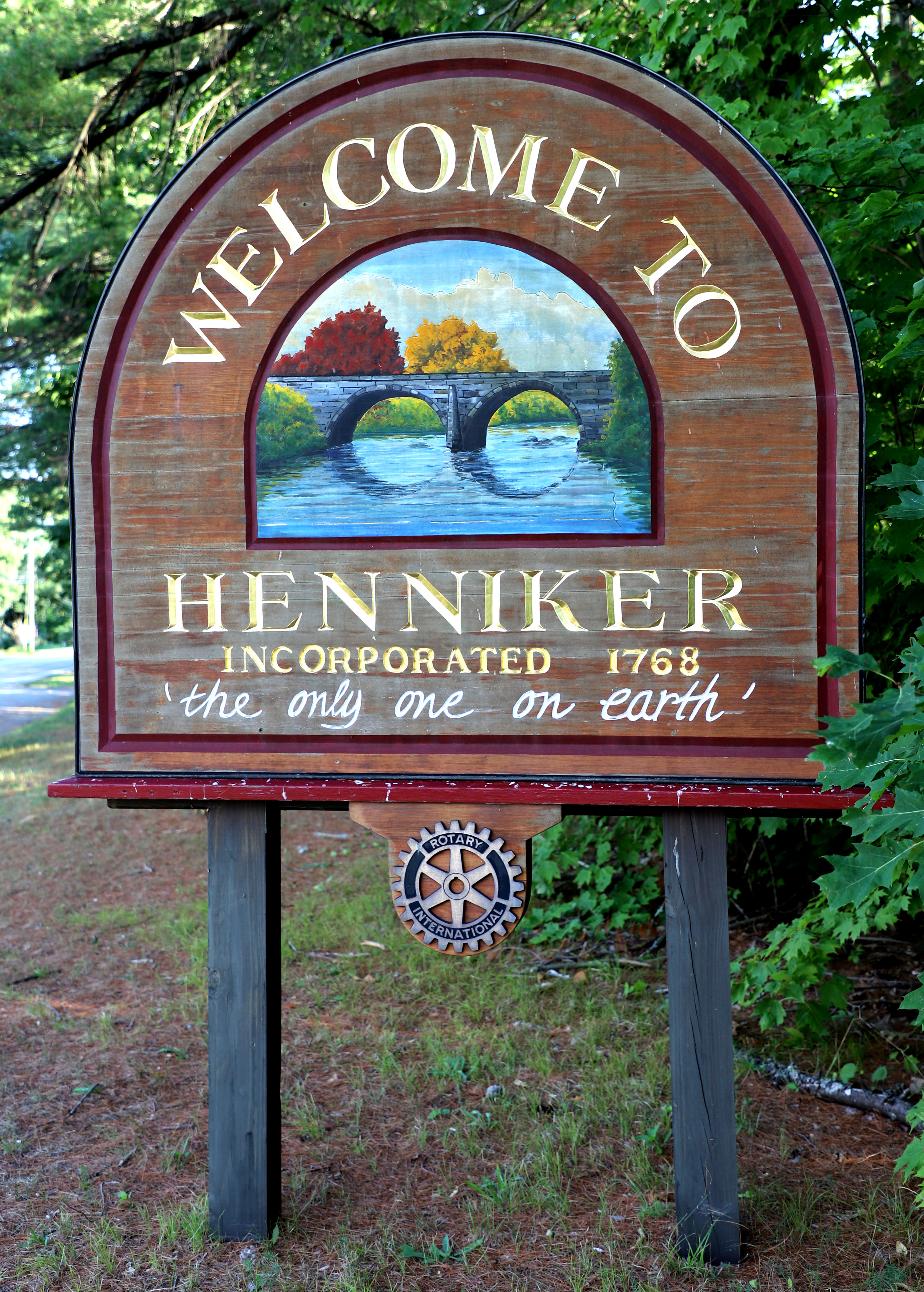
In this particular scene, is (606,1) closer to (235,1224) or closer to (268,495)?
(268,495)

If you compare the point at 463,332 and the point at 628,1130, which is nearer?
the point at 463,332

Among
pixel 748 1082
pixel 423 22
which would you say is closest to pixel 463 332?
pixel 748 1082

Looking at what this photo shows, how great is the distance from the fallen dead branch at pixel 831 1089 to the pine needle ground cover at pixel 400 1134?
0.16ft

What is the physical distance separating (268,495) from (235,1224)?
2341 mm

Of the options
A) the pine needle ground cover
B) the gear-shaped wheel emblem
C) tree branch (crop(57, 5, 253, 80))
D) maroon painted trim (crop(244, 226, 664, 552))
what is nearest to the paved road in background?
tree branch (crop(57, 5, 253, 80))

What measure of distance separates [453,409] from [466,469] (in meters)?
0.18

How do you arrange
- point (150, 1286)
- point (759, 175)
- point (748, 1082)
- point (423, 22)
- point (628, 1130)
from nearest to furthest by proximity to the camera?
point (759, 175)
point (150, 1286)
point (628, 1130)
point (748, 1082)
point (423, 22)

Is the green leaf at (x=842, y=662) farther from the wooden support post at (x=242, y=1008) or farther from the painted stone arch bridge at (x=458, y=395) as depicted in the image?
the wooden support post at (x=242, y=1008)

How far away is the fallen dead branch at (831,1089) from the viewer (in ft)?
14.4

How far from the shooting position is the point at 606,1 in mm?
5484

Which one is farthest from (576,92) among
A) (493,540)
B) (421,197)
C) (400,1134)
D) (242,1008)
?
(400,1134)

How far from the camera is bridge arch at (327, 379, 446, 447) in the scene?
3.43 metres

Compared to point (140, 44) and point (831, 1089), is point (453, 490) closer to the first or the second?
point (831, 1089)

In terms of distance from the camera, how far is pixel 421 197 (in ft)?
11.2
